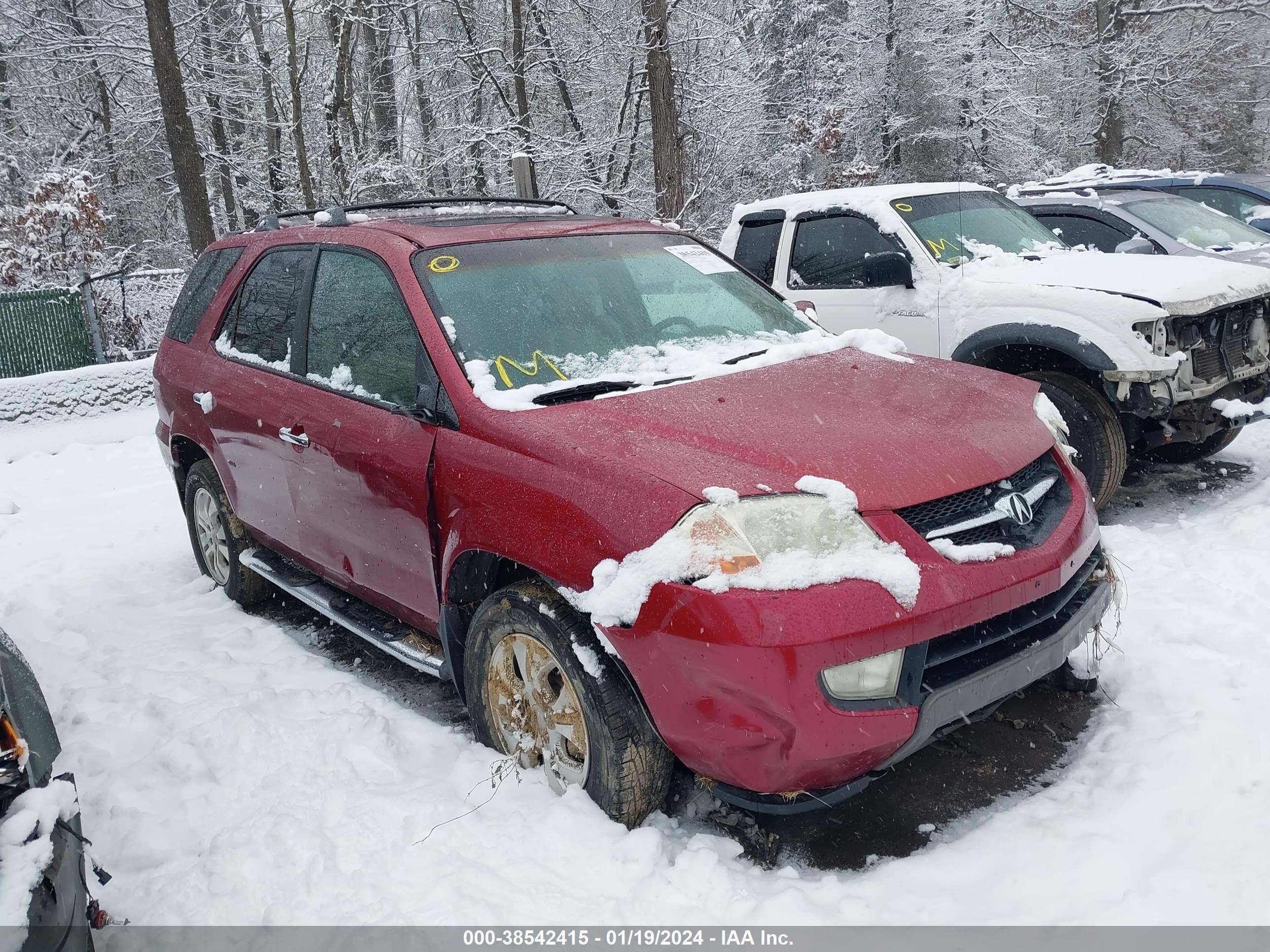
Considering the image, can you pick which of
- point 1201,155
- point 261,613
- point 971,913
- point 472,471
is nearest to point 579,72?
point 261,613

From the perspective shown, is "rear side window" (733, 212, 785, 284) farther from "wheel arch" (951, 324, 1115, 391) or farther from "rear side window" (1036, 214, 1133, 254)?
"rear side window" (1036, 214, 1133, 254)

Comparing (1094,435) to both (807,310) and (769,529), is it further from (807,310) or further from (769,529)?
(769,529)

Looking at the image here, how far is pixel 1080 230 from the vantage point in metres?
8.27

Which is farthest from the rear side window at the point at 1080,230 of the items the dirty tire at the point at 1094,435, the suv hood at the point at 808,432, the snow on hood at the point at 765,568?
the snow on hood at the point at 765,568

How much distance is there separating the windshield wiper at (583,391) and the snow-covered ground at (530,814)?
1.24m

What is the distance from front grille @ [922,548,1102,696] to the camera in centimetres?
267

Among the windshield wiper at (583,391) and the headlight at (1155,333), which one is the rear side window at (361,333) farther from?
the headlight at (1155,333)

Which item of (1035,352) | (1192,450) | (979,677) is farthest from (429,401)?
(1192,450)

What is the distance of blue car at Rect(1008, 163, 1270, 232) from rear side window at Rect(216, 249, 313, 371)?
8477 mm

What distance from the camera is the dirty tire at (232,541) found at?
5.09 m

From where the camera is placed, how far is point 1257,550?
4.90m

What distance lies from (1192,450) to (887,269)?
2.56 meters

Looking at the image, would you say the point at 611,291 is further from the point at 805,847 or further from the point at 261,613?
the point at 261,613

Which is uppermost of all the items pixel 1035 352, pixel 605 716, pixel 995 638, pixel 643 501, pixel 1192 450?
pixel 643 501
